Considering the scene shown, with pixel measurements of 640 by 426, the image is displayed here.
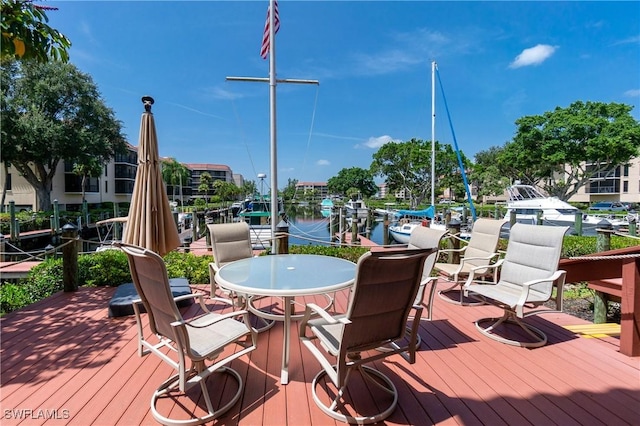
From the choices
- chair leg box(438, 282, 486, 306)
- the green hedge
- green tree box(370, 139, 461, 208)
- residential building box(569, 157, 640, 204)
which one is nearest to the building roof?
green tree box(370, 139, 461, 208)

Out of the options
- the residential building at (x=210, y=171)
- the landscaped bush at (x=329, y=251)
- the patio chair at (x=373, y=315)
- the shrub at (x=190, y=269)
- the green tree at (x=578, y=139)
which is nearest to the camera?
the patio chair at (x=373, y=315)

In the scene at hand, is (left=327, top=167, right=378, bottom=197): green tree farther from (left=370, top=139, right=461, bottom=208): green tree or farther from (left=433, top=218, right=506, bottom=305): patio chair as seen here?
(left=433, top=218, right=506, bottom=305): patio chair

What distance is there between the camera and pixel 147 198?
3.25 metres

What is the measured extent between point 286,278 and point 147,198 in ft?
6.49

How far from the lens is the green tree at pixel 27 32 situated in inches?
91.8

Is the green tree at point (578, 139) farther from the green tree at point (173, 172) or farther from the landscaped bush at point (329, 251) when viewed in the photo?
the green tree at point (173, 172)

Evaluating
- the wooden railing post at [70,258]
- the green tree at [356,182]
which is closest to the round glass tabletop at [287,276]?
the wooden railing post at [70,258]

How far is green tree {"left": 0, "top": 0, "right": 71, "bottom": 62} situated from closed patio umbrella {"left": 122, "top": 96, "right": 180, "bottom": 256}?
0.84 m

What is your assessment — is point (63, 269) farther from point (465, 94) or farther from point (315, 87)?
point (465, 94)

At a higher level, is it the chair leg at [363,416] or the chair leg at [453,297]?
the chair leg at [363,416]

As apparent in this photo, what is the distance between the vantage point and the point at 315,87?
215 inches

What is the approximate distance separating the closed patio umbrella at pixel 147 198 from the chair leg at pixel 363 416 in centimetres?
234

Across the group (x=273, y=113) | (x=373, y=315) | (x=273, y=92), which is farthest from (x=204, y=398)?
(x=273, y=92)

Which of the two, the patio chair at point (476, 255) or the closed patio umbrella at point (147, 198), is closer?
the closed patio umbrella at point (147, 198)
